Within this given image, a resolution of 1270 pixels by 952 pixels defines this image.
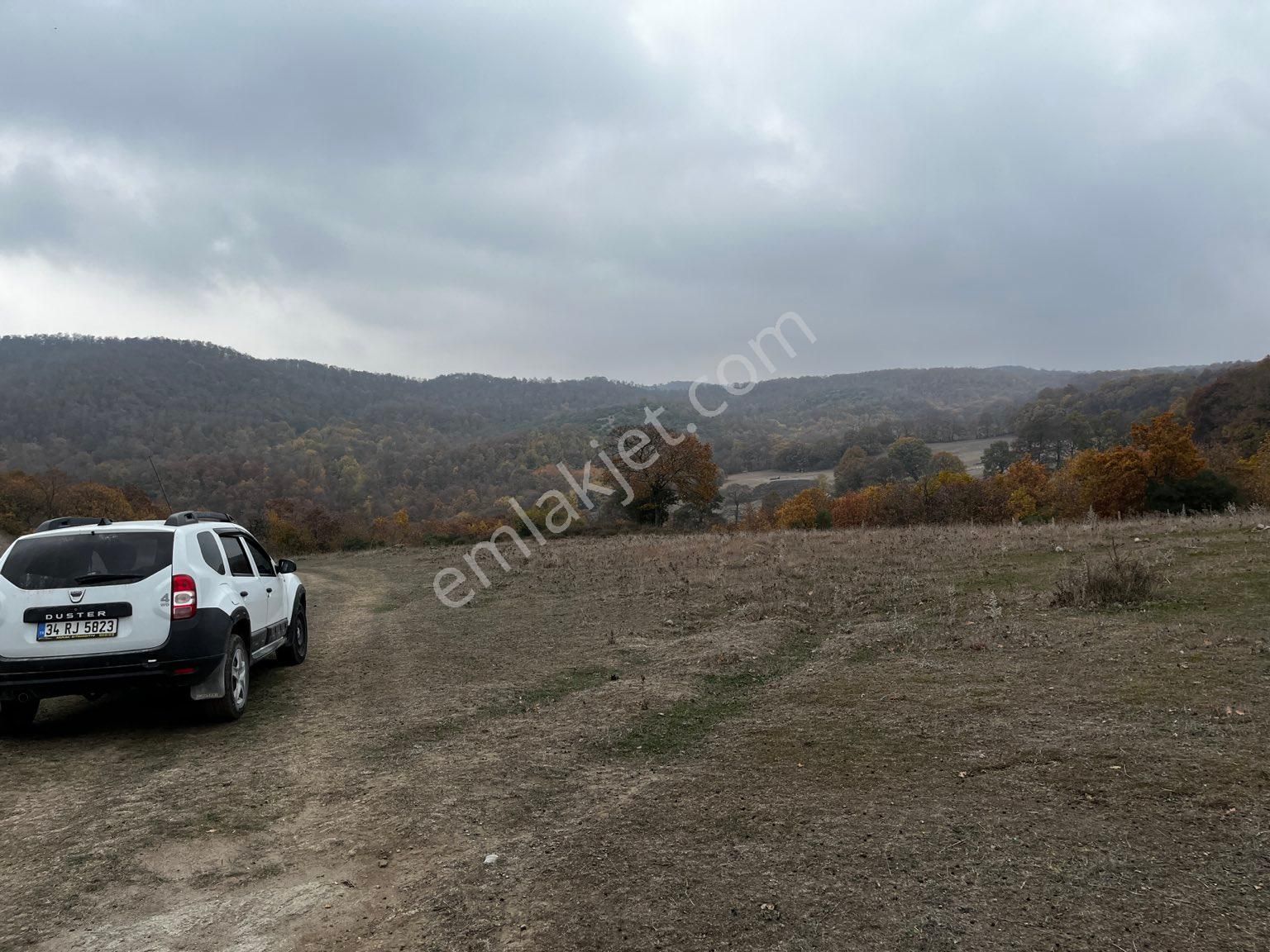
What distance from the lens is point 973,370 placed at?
19188cm

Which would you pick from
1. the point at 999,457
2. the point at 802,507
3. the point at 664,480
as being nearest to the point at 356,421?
the point at 802,507

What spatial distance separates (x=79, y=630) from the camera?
20.9 feet

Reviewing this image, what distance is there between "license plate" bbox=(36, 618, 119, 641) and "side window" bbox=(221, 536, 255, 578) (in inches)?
54.4

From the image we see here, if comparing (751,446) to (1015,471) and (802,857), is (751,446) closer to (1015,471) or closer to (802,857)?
(1015,471)

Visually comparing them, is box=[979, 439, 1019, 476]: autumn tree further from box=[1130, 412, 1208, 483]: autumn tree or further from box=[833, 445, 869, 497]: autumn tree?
box=[1130, 412, 1208, 483]: autumn tree

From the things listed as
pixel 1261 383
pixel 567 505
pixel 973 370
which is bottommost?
pixel 567 505

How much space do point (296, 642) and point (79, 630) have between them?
369 cm

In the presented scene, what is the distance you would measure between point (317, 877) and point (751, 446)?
107m

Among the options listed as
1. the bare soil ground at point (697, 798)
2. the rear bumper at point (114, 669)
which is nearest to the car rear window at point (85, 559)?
the rear bumper at point (114, 669)

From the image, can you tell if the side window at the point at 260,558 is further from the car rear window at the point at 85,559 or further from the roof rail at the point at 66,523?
the car rear window at the point at 85,559

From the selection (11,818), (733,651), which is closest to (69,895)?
(11,818)

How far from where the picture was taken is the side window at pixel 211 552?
7.26 m

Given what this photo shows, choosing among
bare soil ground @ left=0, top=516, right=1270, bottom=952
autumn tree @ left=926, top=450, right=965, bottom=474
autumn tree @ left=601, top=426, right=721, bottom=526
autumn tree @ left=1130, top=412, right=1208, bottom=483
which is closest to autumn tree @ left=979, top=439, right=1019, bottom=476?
autumn tree @ left=926, top=450, right=965, bottom=474

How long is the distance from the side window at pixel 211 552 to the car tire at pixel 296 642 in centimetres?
235
